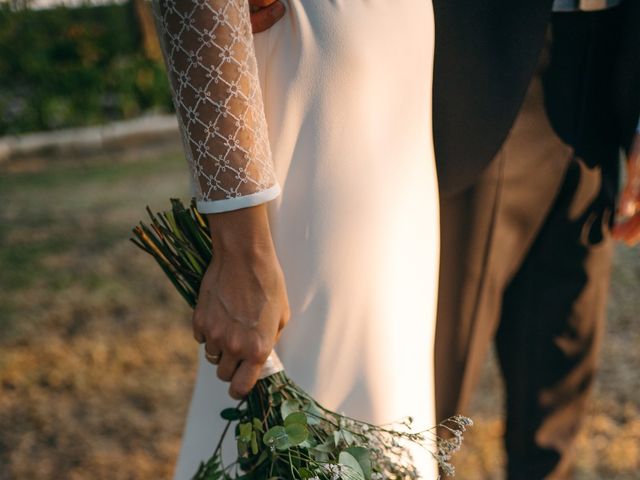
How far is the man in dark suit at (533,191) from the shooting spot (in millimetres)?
1326

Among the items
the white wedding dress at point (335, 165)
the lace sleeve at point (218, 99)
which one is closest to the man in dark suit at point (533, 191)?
the white wedding dress at point (335, 165)

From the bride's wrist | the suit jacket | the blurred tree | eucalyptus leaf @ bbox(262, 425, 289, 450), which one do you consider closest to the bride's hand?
the bride's wrist

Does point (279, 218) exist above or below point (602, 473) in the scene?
above

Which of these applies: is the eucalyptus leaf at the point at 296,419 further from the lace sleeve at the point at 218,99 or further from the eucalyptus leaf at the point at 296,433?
the lace sleeve at the point at 218,99

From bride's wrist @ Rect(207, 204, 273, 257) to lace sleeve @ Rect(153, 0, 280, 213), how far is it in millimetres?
18

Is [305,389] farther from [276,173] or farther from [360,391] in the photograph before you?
[276,173]

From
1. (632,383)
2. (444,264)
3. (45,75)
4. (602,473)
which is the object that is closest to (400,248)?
(444,264)

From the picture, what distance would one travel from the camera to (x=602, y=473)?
7.69 feet

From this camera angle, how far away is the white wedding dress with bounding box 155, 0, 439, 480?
3.28 ft

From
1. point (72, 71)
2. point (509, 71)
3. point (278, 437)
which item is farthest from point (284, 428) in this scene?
point (72, 71)

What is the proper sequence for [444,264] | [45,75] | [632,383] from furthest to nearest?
1. [45,75]
2. [632,383]
3. [444,264]

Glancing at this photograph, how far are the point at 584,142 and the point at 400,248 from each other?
70 cm

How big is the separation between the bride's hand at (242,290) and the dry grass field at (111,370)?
1.49 meters

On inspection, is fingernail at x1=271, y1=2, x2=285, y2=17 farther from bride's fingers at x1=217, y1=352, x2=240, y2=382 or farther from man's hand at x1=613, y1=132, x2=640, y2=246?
man's hand at x1=613, y1=132, x2=640, y2=246
